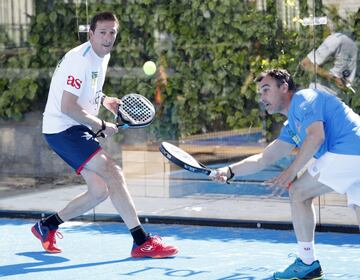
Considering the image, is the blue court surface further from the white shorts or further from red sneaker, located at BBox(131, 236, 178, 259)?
the white shorts

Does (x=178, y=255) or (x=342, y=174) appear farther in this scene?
(x=178, y=255)

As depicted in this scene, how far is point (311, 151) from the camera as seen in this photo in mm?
6152

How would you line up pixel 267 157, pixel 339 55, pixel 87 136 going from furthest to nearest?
pixel 339 55 → pixel 87 136 → pixel 267 157

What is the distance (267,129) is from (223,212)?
0.85 m

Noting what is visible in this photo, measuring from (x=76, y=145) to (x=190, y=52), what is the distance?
1855mm

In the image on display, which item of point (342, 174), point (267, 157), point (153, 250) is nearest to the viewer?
point (342, 174)

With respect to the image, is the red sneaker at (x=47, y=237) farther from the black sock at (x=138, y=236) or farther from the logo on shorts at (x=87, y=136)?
the logo on shorts at (x=87, y=136)

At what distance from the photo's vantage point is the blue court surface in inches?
274

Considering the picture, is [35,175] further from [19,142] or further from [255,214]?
[255,214]

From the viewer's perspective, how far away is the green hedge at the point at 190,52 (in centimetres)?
865

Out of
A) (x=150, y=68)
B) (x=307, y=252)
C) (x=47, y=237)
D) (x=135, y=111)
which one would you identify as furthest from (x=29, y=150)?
(x=307, y=252)

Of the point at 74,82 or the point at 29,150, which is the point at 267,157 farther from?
the point at 29,150

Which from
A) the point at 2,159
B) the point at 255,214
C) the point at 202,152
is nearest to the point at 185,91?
the point at 202,152

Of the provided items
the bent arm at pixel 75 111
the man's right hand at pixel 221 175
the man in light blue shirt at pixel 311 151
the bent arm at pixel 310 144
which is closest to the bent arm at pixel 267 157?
the man's right hand at pixel 221 175
